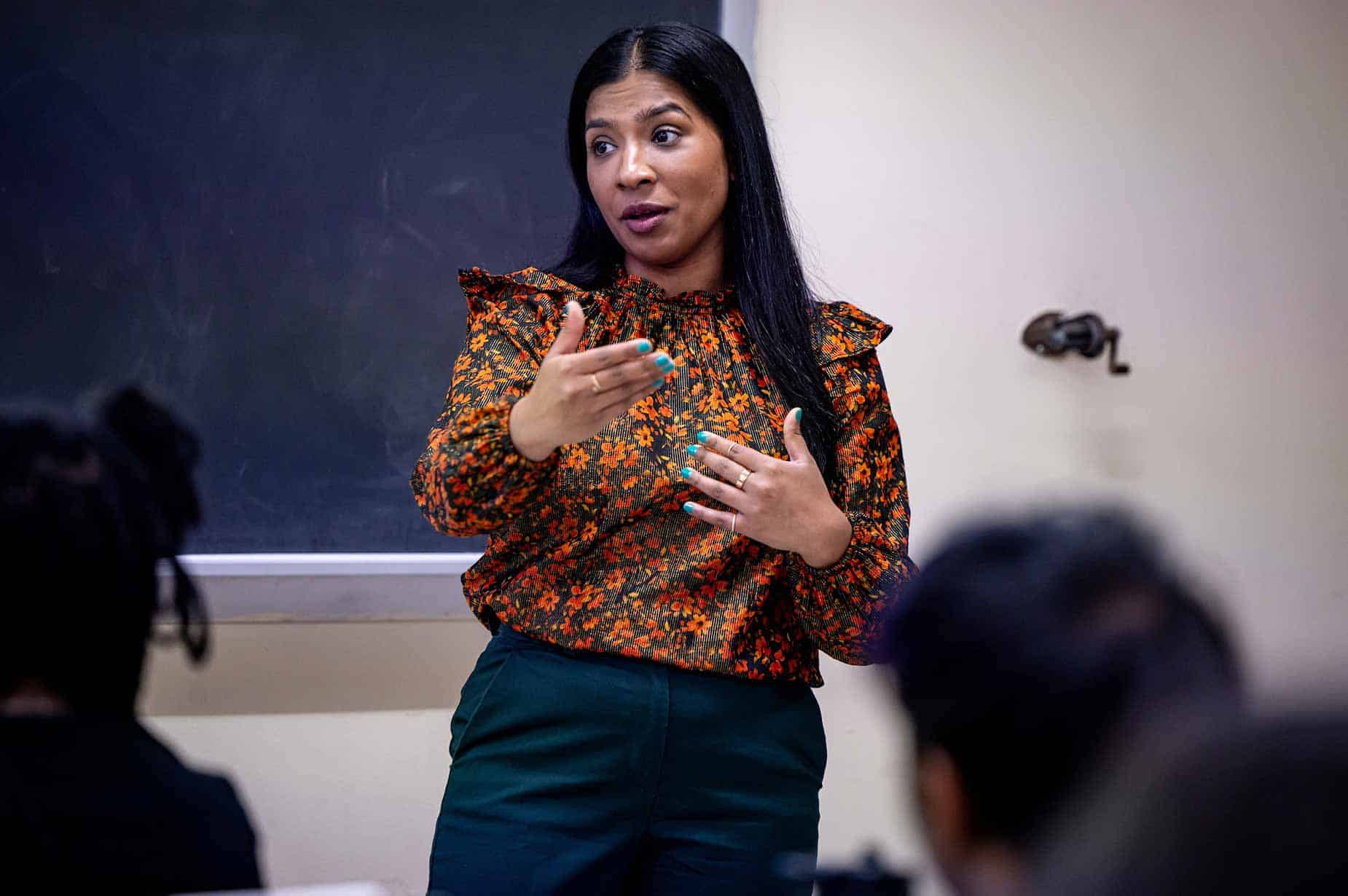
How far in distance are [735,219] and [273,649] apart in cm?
91

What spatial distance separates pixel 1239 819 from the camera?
0.47m

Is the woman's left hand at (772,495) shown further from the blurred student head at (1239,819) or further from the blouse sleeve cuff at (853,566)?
the blurred student head at (1239,819)

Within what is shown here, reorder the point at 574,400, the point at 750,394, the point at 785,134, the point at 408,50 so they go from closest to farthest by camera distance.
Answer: the point at 574,400 → the point at 750,394 → the point at 408,50 → the point at 785,134

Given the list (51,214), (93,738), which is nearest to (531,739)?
(93,738)

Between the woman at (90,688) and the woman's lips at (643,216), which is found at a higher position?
the woman's lips at (643,216)

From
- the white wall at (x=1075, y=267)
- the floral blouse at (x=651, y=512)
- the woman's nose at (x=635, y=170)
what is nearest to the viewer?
the floral blouse at (x=651, y=512)

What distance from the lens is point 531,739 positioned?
1.15 meters

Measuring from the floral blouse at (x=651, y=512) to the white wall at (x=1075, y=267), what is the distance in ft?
2.17

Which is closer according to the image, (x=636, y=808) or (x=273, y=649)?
(x=636, y=808)

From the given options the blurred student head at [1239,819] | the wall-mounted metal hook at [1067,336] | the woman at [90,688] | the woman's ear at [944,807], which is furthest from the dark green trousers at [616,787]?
the wall-mounted metal hook at [1067,336]

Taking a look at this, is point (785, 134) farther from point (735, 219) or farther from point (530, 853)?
point (530, 853)

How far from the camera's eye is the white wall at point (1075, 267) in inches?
78.4

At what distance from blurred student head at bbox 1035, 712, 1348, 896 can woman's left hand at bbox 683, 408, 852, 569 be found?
605mm

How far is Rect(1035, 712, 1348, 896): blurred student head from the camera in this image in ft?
1.51
